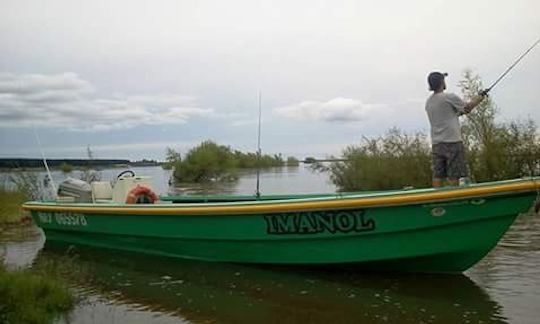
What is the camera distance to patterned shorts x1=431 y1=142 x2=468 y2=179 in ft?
23.7

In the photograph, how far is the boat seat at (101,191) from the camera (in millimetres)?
11602

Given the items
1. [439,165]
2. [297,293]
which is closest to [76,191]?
[297,293]

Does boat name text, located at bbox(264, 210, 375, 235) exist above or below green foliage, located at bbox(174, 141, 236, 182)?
below

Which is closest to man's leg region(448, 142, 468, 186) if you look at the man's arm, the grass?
the man's arm

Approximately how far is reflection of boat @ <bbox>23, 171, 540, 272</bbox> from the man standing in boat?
0.62 metres

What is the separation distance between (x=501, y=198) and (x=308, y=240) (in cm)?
241

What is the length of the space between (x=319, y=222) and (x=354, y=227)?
441 mm

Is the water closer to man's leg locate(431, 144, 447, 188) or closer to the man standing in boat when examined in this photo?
man's leg locate(431, 144, 447, 188)

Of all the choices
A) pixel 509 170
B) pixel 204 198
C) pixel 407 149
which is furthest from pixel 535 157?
pixel 204 198

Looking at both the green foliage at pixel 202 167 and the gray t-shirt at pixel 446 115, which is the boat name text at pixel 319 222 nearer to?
the gray t-shirt at pixel 446 115

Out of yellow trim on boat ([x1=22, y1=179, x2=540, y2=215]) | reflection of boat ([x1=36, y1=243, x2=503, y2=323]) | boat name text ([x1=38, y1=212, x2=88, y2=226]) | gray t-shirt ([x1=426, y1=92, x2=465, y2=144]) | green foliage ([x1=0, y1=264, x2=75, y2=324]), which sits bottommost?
reflection of boat ([x1=36, y1=243, x2=503, y2=323])

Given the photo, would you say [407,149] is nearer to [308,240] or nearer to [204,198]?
[204,198]

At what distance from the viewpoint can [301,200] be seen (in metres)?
7.49

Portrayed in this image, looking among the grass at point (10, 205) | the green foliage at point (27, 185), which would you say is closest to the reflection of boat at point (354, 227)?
the grass at point (10, 205)
